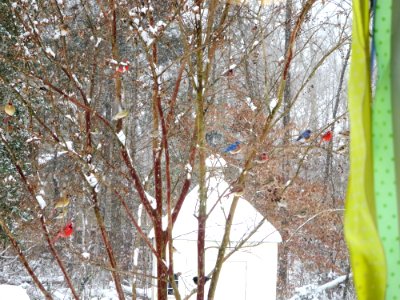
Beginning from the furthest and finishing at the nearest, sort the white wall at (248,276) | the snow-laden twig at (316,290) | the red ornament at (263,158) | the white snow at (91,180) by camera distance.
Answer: the snow-laden twig at (316,290) → the white wall at (248,276) → the white snow at (91,180) → the red ornament at (263,158)

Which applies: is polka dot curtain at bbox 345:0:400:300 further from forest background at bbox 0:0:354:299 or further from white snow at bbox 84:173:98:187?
white snow at bbox 84:173:98:187

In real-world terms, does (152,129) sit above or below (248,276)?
above

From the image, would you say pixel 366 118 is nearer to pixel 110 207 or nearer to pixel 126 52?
pixel 126 52

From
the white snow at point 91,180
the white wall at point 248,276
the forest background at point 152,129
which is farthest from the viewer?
the white wall at point 248,276

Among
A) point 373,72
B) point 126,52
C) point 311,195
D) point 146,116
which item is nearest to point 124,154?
point 373,72

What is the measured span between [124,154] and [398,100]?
2677mm

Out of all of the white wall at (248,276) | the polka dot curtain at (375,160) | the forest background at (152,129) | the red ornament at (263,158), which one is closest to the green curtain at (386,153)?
the polka dot curtain at (375,160)

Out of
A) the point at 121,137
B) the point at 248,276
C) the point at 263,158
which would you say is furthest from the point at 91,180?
the point at 248,276

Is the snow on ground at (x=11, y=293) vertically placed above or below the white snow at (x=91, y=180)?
below

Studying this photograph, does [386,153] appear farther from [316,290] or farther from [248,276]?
[316,290]

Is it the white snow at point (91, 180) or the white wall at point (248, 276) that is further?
the white wall at point (248, 276)

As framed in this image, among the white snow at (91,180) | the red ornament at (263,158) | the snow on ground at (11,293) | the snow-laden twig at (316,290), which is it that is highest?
the red ornament at (263,158)

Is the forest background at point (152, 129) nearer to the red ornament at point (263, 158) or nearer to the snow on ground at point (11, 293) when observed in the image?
the red ornament at point (263, 158)

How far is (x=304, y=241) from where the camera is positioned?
9.43 metres
